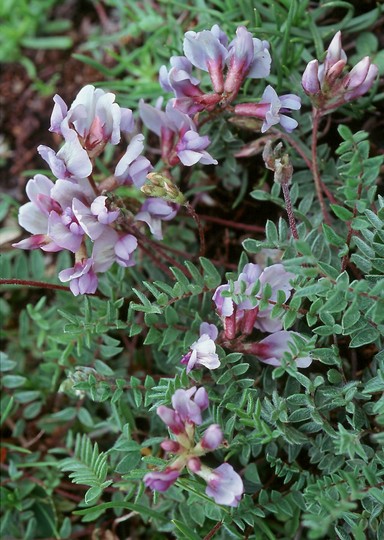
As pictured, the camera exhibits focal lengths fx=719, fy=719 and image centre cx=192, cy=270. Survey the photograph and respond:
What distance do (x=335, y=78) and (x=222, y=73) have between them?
0.75 feet

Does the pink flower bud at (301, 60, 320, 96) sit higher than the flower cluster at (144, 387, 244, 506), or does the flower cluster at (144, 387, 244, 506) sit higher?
the pink flower bud at (301, 60, 320, 96)

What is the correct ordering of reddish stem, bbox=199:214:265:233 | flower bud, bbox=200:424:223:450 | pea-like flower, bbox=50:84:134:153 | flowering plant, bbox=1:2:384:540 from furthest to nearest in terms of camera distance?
reddish stem, bbox=199:214:265:233
pea-like flower, bbox=50:84:134:153
flowering plant, bbox=1:2:384:540
flower bud, bbox=200:424:223:450

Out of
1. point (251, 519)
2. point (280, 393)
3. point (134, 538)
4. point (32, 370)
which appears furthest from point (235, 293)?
point (32, 370)

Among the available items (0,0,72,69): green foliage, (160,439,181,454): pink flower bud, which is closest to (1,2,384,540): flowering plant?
(160,439,181,454): pink flower bud

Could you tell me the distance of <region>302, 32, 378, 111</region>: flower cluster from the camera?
1.37 meters

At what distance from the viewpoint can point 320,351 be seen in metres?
1.32

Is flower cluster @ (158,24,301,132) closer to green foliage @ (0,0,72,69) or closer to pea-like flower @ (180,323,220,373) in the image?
pea-like flower @ (180,323,220,373)

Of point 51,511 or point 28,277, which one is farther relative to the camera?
point 28,277

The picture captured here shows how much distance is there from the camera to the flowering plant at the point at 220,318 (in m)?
1.29

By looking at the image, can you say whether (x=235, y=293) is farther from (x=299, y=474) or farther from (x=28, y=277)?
(x=28, y=277)

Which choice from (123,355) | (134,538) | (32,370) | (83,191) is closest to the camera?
(83,191)

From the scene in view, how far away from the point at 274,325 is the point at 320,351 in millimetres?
143

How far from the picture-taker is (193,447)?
124 centimetres

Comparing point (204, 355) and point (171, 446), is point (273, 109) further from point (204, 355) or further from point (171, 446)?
point (171, 446)
